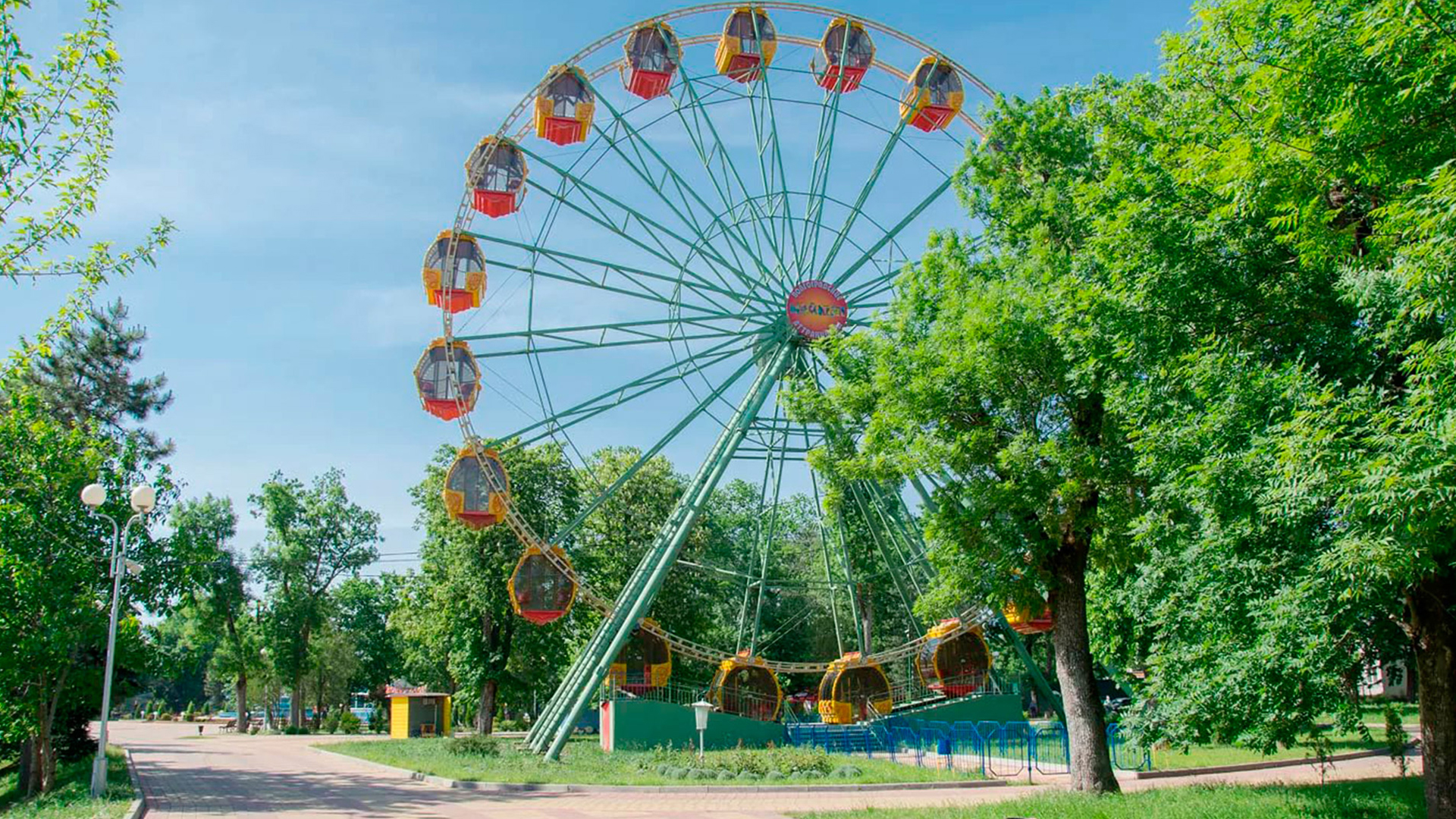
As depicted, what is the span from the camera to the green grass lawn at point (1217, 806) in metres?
11.7

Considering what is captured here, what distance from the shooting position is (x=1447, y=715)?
10977mm

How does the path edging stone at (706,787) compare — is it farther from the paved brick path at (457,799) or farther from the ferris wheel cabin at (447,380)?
the ferris wheel cabin at (447,380)

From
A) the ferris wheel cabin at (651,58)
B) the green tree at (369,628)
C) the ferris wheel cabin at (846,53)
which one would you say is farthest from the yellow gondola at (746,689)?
the green tree at (369,628)

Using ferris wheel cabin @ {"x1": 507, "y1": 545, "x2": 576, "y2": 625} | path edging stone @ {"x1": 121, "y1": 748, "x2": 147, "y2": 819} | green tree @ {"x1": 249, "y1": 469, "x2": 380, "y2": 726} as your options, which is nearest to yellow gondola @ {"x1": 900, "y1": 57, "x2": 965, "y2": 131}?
ferris wheel cabin @ {"x1": 507, "y1": 545, "x2": 576, "y2": 625}

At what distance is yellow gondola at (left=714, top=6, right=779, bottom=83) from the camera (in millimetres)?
26062

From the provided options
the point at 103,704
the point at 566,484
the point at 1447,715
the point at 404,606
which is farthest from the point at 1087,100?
the point at 404,606

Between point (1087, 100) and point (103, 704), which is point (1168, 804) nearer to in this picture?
point (1087, 100)

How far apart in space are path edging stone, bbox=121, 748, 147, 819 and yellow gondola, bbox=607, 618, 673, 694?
1074 cm

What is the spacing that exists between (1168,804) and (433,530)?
31532 millimetres

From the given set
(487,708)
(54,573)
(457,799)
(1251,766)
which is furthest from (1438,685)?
(487,708)

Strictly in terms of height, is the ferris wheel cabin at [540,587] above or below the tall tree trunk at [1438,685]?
above

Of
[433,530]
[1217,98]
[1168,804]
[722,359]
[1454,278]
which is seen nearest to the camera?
[1454,278]

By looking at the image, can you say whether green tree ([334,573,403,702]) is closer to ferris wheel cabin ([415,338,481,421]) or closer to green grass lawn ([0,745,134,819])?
green grass lawn ([0,745,134,819])

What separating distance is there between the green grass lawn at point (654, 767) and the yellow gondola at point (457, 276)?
10571 mm
